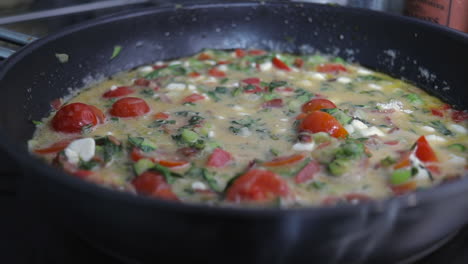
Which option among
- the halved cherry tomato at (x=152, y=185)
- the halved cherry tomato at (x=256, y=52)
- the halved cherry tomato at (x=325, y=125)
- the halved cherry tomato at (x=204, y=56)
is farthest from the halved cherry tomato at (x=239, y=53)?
the halved cherry tomato at (x=152, y=185)

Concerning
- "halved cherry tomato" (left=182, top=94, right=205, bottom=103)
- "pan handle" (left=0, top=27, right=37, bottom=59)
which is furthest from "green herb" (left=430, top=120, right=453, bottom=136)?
"pan handle" (left=0, top=27, right=37, bottom=59)

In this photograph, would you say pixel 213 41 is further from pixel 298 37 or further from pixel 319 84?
pixel 319 84

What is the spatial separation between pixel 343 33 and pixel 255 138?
3.47ft

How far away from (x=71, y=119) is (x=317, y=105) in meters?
1.08

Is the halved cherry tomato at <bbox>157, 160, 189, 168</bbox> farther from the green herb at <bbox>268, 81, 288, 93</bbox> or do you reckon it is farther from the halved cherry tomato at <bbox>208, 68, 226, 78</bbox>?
the halved cherry tomato at <bbox>208, 68, 226, 78</bbox>

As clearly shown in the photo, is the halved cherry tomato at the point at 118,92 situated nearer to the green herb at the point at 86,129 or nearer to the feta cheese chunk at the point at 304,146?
the green herb at the point at 86,129

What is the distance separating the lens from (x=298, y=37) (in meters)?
2.99

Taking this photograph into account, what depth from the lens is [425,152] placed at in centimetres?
200

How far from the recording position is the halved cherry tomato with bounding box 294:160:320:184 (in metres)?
1.81

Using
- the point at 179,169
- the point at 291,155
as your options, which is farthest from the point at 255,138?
the point at 179,169

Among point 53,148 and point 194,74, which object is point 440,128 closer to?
point 194,74

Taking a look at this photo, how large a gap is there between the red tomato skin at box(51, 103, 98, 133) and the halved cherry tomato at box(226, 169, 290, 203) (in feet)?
2.86

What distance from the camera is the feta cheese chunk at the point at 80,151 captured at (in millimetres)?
1922

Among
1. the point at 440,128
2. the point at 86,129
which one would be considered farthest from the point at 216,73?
the point at 440,128
